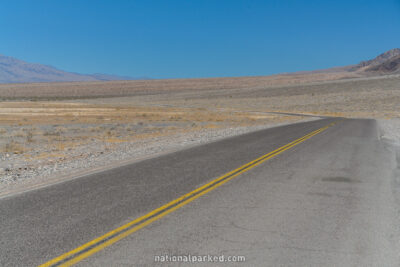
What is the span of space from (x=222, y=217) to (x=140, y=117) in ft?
120

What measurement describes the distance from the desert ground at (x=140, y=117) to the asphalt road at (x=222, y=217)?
8.01 feet

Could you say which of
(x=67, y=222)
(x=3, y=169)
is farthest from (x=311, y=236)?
(x=3, y=169)

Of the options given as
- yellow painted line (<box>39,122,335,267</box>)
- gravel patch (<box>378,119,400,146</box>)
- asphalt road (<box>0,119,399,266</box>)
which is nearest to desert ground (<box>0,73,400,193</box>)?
asphalt road (<box>0,119,399,266</box>)

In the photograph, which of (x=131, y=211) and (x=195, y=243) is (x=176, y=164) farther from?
(x=195, y=243)

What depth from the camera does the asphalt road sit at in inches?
182

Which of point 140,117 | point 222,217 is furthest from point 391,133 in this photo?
Result: point 140,117

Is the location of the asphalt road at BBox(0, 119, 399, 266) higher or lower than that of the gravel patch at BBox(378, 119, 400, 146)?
lower

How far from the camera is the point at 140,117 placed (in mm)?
41688

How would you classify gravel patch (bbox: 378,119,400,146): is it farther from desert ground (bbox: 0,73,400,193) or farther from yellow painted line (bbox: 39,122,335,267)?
yellow painted line (bbox: 39,122,335,267)

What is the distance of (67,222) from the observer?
225 inches

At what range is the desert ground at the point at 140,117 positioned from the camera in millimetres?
13422

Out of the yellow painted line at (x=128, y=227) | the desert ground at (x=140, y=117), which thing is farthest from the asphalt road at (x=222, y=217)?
the desert ground at (x=140, y=117)

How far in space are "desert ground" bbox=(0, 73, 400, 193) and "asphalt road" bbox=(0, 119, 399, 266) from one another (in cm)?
244

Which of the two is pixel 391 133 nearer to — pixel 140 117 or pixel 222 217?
pixel 222 217
